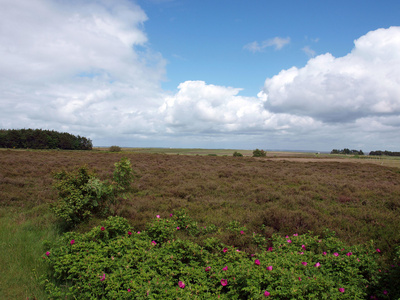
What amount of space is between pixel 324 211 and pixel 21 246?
30.4 feet

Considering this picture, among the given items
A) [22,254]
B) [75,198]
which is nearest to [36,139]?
[75,198]

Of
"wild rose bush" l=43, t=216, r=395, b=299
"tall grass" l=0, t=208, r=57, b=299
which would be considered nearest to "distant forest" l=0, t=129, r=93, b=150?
"tall grass" l=0, t=208, r=57, b=299

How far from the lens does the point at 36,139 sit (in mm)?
55812

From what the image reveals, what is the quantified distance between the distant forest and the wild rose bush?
6163 centimetres

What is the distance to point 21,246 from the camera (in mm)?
5285

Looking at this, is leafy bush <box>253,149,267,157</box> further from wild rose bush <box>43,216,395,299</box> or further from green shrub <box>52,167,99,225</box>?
wild rose bush <box>43,216,395,299</box>

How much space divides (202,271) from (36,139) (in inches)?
2610

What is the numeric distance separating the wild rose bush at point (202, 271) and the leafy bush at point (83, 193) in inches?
57.2

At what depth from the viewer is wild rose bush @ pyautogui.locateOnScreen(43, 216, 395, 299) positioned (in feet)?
10.8

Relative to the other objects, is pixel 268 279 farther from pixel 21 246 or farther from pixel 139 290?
pixel 21 246

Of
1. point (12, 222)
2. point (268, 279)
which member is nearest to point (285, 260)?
point (268, 279)

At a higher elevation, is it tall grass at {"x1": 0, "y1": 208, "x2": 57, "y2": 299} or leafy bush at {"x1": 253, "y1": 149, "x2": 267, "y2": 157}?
leafy bush at {"x1": 253, "y1": 149, "x2": 267, "y2": 157}

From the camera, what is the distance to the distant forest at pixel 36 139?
53.2m

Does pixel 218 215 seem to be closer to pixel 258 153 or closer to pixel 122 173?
pixel 122 173
